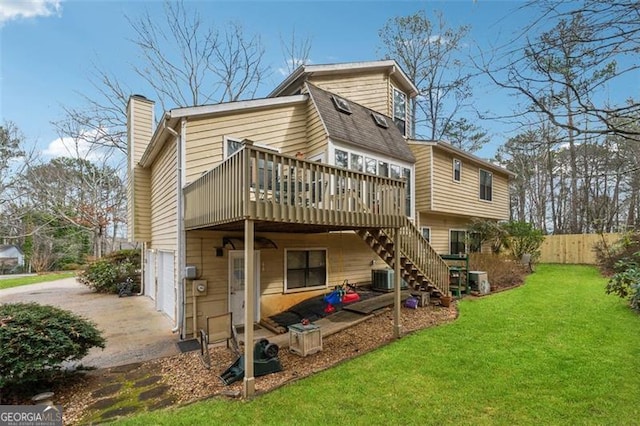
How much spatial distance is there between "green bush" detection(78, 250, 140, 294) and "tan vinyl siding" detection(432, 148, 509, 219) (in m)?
14.0

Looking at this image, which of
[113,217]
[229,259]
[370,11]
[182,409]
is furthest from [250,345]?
[113,217]

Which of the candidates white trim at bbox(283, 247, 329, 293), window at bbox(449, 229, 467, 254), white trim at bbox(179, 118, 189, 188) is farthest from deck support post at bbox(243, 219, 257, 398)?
window at bbox(449, 229, 467, 254)

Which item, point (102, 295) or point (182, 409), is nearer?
point (182, 409)

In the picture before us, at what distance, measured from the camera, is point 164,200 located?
9.30 metres

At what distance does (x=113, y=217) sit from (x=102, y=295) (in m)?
10.8

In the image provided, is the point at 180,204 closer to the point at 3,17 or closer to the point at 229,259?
the point at 229,259

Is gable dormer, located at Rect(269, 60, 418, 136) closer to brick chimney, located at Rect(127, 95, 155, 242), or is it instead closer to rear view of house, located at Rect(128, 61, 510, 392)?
rear view of house, located at Rect(128, 61, 510, 392)

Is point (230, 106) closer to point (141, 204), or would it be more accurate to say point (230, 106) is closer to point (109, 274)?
point (141, 204)

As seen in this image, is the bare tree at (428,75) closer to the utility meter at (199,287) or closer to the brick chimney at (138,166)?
the brick chimney at (138,166)

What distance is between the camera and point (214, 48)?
19.0 meters

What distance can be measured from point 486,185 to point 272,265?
13450 mm

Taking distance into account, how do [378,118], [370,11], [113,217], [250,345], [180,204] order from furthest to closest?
[113,217]
[378,118]
[180,204]
[370,11]
[250,345]

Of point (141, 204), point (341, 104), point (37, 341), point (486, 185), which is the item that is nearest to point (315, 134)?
point (341, 104)

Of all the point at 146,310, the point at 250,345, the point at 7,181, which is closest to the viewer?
the point at 250,345
